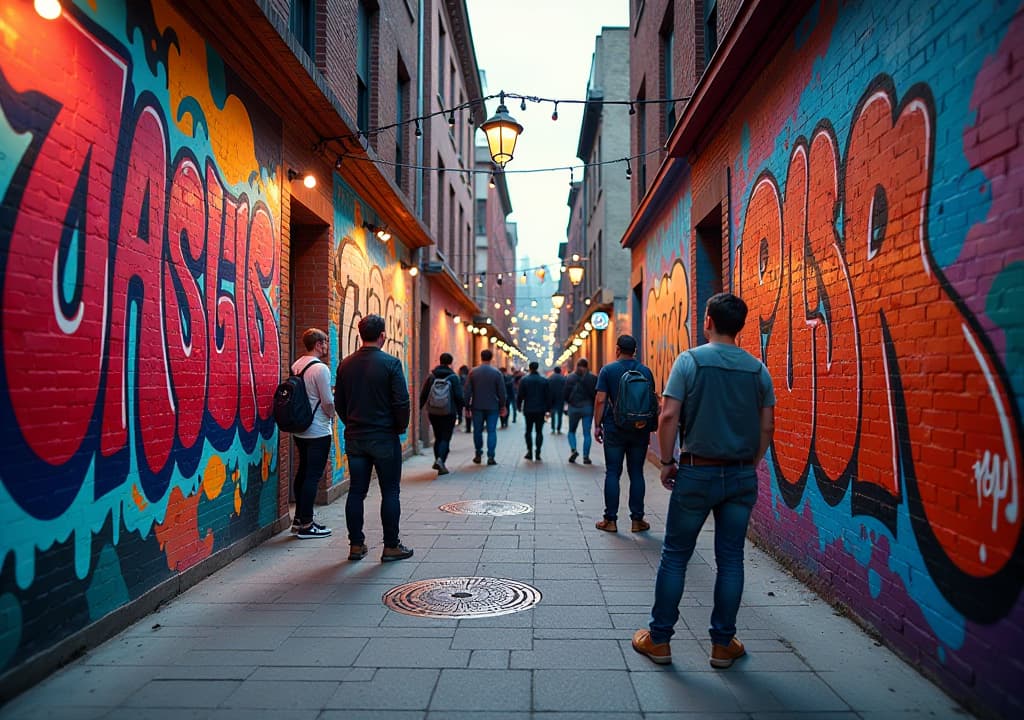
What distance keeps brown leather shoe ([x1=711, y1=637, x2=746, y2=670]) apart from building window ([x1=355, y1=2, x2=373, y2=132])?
32.0 feet

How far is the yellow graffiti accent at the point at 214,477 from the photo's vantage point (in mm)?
Answer: 5656

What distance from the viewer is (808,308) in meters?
5.56

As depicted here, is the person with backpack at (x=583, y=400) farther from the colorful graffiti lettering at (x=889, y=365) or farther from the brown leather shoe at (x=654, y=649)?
the brown leather shoe at (x=654, y=649)

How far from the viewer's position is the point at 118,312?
4.38 meters

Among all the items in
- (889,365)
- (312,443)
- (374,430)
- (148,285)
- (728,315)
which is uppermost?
(148,285)

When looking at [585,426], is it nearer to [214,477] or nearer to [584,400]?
[584,400]

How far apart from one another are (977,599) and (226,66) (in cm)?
630

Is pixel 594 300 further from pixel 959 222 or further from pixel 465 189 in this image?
pixel 959 222

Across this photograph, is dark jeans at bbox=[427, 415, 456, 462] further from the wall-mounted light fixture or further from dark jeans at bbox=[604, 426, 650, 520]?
dark jeans at bbox=[604, 426, 650, 520]

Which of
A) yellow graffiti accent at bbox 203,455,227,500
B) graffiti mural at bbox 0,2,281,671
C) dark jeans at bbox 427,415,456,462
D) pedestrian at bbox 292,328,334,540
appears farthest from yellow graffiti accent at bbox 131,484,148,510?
dark jeans at bbox 427,415,456,462

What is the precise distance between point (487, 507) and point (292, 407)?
2889mm

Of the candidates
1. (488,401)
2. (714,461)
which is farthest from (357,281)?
(714,461)

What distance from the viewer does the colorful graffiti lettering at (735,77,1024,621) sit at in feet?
10.4

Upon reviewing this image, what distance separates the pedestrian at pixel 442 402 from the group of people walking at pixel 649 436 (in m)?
0.02
